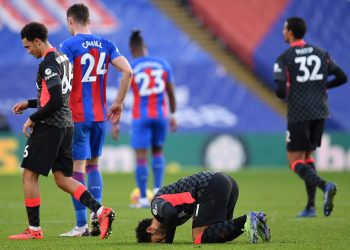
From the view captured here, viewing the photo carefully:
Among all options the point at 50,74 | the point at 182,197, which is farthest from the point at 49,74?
the point at 182,197

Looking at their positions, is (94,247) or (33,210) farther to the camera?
(33,210)

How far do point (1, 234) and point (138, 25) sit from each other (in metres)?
16.3

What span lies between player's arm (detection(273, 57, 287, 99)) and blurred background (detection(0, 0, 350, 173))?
1105 centimetres

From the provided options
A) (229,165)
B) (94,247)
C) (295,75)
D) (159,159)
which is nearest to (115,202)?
(159,159)

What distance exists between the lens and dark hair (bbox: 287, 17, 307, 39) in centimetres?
1062

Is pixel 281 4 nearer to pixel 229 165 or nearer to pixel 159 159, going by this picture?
pixel 229 165

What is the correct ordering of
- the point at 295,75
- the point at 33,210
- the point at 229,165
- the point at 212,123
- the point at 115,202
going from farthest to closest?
the point at 212,123 → the point at 229,165 → the point at 115,202 → the point at 295,75 → the point at 33,210

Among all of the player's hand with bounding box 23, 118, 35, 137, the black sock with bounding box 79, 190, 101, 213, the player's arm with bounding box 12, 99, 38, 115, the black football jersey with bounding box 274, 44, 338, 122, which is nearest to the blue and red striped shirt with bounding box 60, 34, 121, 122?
the player's arm with bounding box 12, 99, 38, 115

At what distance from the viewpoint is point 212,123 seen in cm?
2330

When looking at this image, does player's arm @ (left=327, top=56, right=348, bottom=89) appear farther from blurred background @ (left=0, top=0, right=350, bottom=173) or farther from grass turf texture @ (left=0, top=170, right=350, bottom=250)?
blurred background @ (left=0, top=0, right=350, bottom=173)

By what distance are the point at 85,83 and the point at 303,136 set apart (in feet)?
9.99

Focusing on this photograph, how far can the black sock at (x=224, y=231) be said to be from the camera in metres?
7.17

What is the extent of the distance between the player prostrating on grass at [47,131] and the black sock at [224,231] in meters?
0.95

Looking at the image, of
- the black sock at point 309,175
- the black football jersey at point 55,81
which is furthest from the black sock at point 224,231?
the black sock at point 309,175
